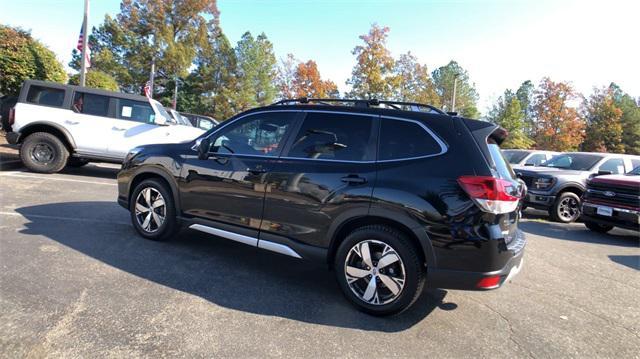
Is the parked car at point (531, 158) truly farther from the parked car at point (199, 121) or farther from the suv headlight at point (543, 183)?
the parked car at point (199, 121)

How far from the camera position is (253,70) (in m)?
42.5

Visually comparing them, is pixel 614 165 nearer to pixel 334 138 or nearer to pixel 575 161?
pixel 575 161

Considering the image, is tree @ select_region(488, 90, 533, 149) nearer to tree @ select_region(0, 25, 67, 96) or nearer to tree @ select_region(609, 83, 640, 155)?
tree @ select_region(609, 83, 640, 155)

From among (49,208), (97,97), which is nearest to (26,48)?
(97,97)

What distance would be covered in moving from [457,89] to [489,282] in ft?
161

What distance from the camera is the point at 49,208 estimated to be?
608 centimetres

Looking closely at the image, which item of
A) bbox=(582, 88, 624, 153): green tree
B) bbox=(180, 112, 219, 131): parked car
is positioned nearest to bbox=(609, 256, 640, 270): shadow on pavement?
bbox=(180, 112, 219, 131): parked car

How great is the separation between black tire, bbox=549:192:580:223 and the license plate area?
1607 mm

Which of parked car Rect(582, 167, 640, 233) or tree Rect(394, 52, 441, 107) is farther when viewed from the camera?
tree Rect(394, 52, 441, 107)

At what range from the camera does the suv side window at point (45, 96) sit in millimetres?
8830

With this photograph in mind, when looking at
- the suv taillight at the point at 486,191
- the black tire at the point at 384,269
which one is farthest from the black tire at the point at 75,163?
the suv taillight at the point at 486,191

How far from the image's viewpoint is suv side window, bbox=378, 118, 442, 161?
338 centimetres

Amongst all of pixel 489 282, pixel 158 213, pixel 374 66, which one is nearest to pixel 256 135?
pixel 158 213

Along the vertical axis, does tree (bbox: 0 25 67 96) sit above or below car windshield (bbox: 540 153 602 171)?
above
